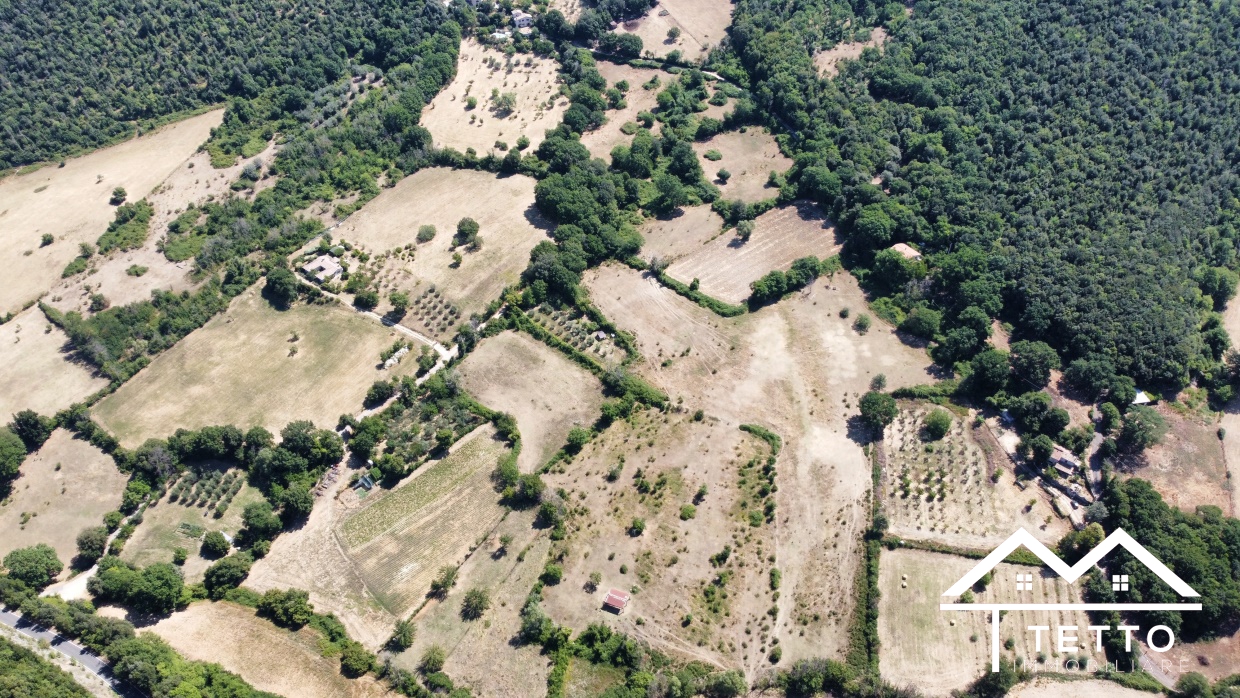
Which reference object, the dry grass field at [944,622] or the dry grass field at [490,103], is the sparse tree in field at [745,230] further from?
the dry grass field at [944,622]

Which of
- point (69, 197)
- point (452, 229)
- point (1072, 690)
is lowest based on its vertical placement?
point (1072, 690)

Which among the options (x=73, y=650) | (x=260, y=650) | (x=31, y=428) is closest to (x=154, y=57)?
(x=31, y=428)

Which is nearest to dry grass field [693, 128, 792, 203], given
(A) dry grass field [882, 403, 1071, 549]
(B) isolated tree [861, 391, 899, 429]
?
(B) isolated tree [861, 391, 899, 429]

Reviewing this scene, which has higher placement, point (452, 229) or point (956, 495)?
point (452, 229)

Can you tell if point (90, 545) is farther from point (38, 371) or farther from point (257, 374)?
point (38, 371)

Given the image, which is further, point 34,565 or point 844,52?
point 844,52

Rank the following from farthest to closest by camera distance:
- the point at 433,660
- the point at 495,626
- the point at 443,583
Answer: the point at 443,583, the point at 495,626, the point at 433,660
